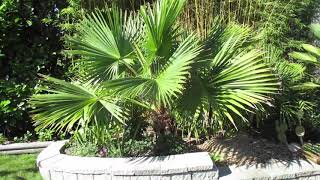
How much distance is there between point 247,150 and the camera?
491 centimetres

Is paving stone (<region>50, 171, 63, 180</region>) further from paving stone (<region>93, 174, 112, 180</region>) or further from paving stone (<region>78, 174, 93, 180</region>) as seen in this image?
paving stone (<region>93, 174, 112, 180</region>)

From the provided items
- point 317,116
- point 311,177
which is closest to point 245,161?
point 311,177

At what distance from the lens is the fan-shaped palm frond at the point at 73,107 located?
4.29m

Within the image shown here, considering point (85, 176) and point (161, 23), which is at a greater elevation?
point (161, 23)

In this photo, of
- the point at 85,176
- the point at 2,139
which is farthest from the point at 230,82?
the point at 2,139

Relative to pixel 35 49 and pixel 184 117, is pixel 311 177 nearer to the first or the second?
pixel 184 117

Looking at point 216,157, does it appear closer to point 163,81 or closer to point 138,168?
point 138,168

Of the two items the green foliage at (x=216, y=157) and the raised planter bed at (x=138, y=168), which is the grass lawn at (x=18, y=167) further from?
the green foliage at (x=216, y=157)

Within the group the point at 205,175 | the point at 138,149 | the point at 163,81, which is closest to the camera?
the point at 163,81

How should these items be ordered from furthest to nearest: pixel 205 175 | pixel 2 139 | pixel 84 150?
pixel 2 139 → pixel 84 150 → pixel 205 175

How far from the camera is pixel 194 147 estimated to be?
202 inches

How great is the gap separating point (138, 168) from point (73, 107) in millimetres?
813

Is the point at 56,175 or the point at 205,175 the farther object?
the point at 56,175

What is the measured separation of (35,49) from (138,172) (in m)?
3.30
